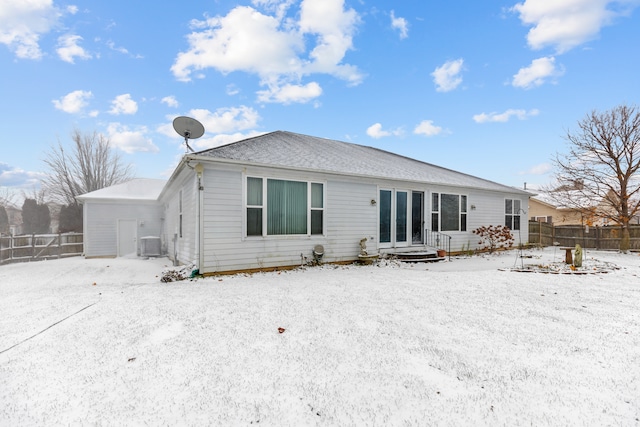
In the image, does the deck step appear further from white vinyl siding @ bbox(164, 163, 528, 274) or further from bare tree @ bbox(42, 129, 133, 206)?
bare tree @ bbox(42, 129, 133, 206)

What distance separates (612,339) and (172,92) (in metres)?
15.6

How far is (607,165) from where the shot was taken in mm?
12719

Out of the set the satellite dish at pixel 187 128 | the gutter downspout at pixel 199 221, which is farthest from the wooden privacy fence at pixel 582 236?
the satellite dish at pixel 187 128

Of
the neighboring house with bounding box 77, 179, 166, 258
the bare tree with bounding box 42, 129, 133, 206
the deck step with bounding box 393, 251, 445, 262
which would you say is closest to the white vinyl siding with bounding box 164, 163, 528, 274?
the deck step with bounding box 393, 251, 445, 262

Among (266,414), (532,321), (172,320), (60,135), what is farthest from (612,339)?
(60,135)

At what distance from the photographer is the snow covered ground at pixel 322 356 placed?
1.96 meters

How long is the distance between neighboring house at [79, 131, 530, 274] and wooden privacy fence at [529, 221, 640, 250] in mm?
4388

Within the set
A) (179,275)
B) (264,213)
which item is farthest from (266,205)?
(179,275)

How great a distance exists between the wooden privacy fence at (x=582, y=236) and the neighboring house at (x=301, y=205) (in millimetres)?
4388

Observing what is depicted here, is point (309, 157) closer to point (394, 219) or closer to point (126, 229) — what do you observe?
point (394, 219)

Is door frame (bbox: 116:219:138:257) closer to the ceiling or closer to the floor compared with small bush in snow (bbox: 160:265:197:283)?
closer to the ceiling

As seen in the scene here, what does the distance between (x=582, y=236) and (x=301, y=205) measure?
14.8 meters

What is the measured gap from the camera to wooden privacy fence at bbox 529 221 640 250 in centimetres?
1289

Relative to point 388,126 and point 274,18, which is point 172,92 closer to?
point 274,18
